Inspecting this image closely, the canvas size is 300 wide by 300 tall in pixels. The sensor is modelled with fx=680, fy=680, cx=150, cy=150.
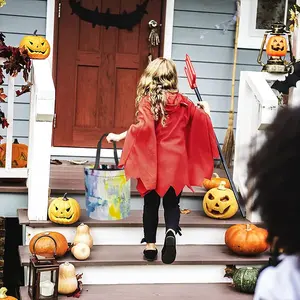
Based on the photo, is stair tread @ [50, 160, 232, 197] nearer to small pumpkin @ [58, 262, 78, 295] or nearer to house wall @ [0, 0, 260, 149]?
house wall @ [0, 0, 260, 149]

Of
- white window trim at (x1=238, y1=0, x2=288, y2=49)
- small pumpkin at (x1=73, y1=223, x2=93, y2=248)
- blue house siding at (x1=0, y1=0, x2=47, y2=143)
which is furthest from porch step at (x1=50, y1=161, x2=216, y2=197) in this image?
white window trim at (x1=238, y1=0, x2=288, y2=49)

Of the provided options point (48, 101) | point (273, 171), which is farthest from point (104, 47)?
point (273, 171)

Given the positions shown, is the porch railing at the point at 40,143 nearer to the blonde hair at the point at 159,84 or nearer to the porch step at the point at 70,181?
the porch step at the point at 70,181

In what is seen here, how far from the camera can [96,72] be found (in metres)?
7.02

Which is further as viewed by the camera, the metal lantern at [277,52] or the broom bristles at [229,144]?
the broom bristles at [229,144]

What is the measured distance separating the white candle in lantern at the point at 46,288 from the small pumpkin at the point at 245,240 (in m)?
1.37

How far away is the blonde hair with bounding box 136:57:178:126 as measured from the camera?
4473mm

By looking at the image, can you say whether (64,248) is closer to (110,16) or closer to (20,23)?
(20,23)

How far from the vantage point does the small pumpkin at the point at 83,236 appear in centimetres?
471

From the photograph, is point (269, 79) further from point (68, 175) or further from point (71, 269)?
point (71, 269)

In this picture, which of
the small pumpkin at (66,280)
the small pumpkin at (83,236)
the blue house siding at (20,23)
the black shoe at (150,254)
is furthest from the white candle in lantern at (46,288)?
the blue house siding at (20,23)

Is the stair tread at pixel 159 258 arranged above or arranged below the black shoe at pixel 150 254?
below

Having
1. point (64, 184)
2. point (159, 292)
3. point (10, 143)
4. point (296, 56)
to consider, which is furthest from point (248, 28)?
point (159, 292)

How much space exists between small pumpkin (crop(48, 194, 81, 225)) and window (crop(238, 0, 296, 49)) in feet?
10.3
